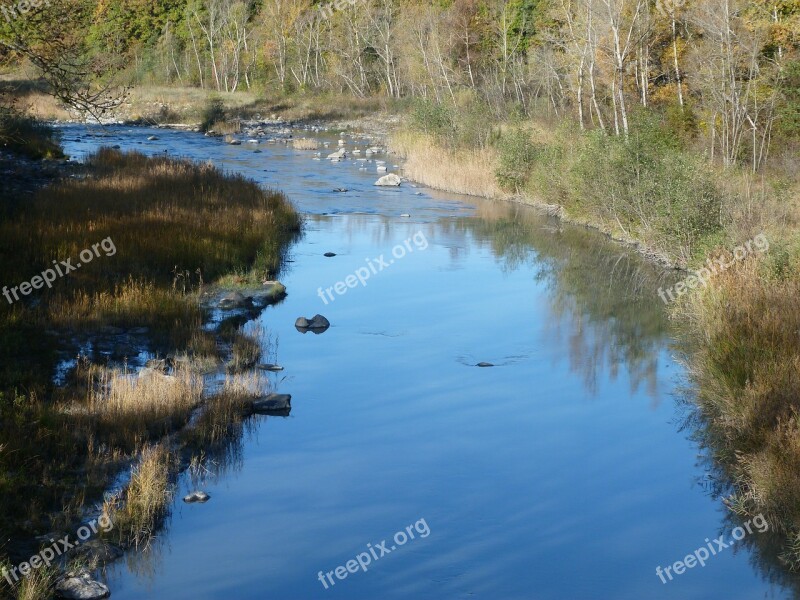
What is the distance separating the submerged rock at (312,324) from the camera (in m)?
13.8

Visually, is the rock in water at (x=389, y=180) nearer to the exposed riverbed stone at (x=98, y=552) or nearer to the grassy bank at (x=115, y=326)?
the grassy bank at (x=115, y=326)

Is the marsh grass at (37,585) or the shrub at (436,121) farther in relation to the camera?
the shrub at (436,121)

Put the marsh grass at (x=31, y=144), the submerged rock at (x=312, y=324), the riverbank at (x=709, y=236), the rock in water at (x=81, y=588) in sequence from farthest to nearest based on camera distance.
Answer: the marsh grass at (x=31, y=144) → the submerged rock at (x=312, y=324) → the riverbank at (x=709, y=236) → the rock in water at (x=81, y=588)

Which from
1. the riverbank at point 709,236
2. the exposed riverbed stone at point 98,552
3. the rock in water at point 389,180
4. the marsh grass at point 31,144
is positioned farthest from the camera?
the rock in water at point 389,180

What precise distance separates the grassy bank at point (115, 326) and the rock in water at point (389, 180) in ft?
21.4

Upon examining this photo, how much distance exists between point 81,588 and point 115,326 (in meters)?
5.99

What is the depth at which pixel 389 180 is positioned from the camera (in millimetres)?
28109

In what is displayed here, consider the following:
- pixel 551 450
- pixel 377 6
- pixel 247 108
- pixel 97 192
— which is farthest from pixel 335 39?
pixel 551 450

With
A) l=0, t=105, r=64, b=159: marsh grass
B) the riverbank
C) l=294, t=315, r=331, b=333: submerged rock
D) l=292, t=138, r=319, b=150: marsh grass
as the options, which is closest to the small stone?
l=294, t=315, r=331, b=333: submerged rock

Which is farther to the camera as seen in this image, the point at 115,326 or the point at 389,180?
the point at 389,180

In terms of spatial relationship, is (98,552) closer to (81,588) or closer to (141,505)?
(81,588)

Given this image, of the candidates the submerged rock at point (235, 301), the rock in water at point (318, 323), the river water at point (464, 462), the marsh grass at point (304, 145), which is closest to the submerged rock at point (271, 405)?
the river water at point (464, 462)

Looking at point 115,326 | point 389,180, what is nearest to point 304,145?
point 389,180

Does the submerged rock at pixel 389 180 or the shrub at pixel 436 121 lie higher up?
the shrub at pixel 436 121
